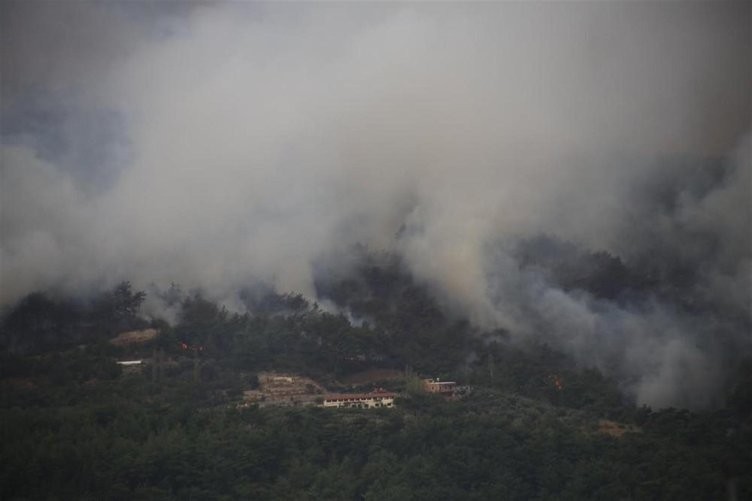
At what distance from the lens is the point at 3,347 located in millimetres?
21594

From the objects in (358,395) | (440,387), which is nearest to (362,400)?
(358,395)

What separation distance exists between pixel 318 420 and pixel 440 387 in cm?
337

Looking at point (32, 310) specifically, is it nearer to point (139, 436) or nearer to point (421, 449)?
point (139, 436)

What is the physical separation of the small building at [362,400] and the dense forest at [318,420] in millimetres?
374

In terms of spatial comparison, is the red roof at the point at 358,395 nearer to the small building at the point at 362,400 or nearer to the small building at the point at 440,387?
the small building at the point at 362,400

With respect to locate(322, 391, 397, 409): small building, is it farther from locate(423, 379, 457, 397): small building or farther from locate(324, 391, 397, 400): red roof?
locate(423, 379, 457, 397): small building

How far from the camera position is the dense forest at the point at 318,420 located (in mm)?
18422

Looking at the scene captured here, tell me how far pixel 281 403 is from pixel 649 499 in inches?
299

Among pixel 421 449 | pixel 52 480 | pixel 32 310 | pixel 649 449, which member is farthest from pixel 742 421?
pixel 32 310

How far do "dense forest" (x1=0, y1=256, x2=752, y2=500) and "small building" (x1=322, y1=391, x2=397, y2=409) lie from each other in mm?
374

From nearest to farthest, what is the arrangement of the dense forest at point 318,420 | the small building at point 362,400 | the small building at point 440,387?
the dense forest at point 318,420
the small building at point 362,400
the small building at point 440,387

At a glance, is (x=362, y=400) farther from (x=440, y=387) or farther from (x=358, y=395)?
(x=440, y=387)

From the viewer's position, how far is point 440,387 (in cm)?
2273

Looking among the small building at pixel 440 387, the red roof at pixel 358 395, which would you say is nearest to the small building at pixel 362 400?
the red roof at pixel 358 395
